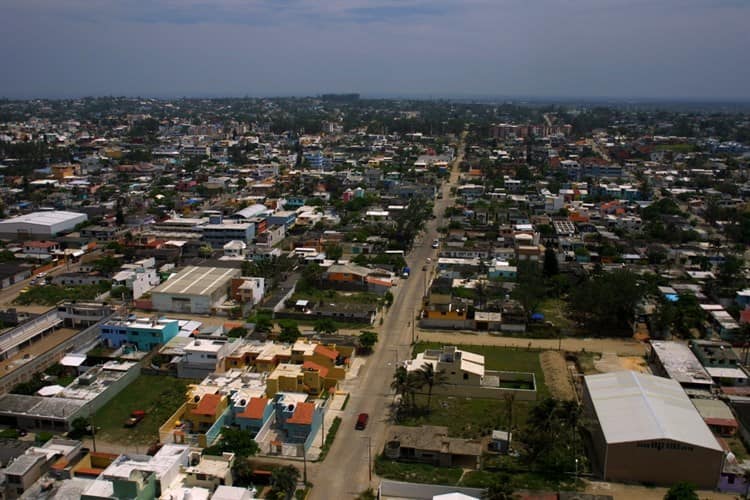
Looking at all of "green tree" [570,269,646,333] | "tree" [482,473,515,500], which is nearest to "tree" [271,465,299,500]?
"tree" [482,473,515,500]

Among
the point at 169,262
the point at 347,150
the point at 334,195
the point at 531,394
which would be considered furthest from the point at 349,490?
the point at 347,150

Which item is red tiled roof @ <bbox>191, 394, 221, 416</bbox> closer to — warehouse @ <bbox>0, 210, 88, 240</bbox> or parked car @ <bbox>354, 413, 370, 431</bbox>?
parked car @ <bbox>354, 413, 370, 431</bbox>

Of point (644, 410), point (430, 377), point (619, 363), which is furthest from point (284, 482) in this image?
point (619, 363)

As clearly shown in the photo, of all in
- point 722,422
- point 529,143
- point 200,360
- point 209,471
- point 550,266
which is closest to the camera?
point 209,471

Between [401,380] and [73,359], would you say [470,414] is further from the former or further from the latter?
[73,359]

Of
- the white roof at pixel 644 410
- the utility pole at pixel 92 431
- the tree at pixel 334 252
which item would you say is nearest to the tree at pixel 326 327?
the utility pole at pixel 92 431

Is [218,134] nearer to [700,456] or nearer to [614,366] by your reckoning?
[614,366]

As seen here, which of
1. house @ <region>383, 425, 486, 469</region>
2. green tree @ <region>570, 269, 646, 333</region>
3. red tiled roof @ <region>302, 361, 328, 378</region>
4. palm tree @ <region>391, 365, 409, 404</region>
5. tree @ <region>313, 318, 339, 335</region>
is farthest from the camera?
green tree @ <region>570, 269, 646, 333</region>
